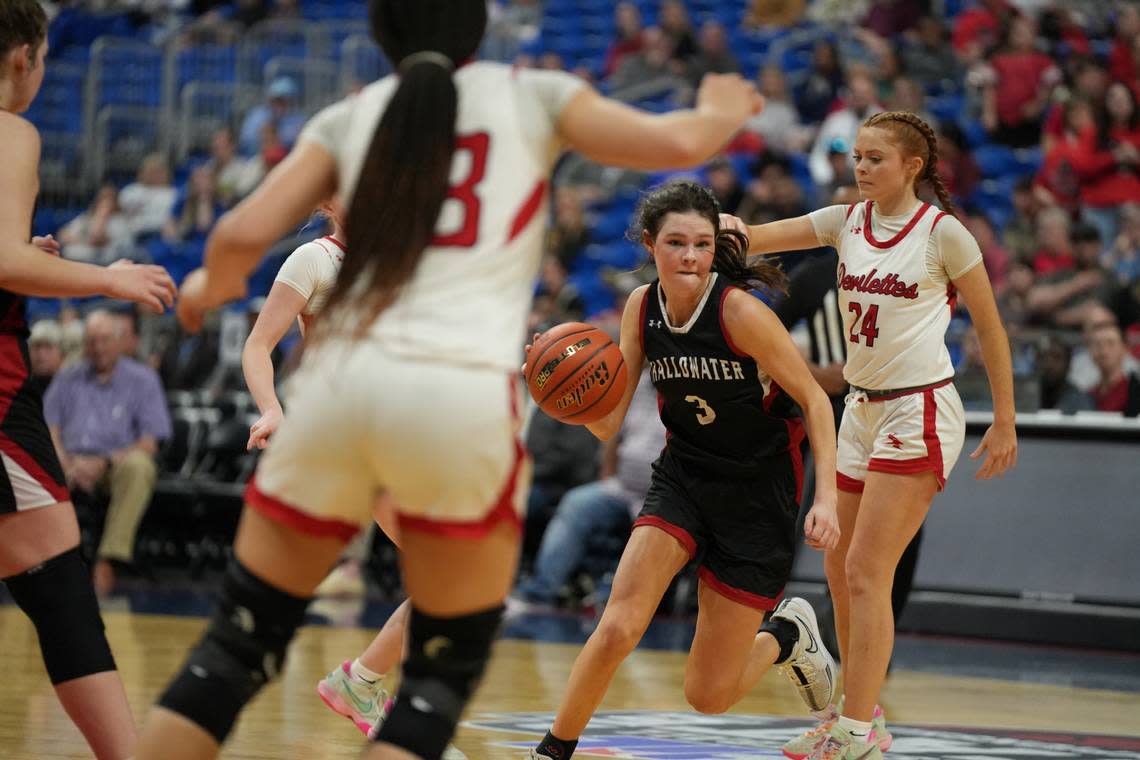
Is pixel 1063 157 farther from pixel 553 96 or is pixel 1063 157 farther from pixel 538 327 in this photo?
pixel 553 96

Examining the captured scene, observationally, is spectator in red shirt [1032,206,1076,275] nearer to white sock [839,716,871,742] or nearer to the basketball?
white sock [839,716,871,742]

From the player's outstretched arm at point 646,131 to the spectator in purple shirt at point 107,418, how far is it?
9.11 metres

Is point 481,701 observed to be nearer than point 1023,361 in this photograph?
Yes

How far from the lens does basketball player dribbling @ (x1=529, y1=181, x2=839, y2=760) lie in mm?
4703

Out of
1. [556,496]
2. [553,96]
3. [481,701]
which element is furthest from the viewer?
[556,496]

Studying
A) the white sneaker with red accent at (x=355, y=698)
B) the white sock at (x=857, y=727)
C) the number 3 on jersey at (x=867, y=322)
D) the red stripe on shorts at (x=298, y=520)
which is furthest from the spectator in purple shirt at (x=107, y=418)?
the red stripe on shorts at (x=298, y=520)

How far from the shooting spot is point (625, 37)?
16.3m

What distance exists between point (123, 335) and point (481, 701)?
6.67 m

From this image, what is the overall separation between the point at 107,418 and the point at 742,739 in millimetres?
7261

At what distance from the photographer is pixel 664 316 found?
16.3 feet

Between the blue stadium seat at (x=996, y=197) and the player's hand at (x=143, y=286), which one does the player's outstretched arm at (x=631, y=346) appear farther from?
the blue stadium seat at (x=996, y=197)

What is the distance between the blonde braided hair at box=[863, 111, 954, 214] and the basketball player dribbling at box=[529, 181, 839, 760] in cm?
59

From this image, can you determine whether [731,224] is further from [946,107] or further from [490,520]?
[946,107]

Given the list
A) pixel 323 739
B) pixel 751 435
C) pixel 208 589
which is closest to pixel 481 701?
pixel 323 739
